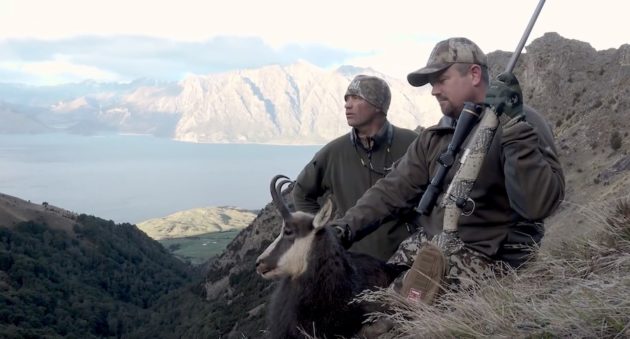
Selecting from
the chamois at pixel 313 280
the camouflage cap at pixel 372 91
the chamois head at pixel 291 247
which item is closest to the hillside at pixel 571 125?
the camouflage cap at pixel 372 91

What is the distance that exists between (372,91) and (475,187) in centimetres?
292

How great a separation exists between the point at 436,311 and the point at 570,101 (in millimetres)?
44995

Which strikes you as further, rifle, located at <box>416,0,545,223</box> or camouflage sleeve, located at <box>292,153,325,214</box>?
camouflage sleeve, located at <box>292,153,325,214</box>

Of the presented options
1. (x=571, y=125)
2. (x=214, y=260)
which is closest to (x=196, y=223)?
(x=214, y=260)

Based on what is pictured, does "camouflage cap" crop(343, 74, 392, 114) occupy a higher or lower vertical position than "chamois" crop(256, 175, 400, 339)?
higher

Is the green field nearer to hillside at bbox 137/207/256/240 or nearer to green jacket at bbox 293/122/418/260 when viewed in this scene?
hillside at bbox 137/207/256/240

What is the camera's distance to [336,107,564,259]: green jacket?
A: 13.2 ft

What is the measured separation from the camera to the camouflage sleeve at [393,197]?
5.03 meters

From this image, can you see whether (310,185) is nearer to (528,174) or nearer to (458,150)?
(458,150)

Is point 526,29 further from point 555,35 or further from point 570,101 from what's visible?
point 555,35

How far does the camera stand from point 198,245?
153625mm

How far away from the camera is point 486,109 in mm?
4246

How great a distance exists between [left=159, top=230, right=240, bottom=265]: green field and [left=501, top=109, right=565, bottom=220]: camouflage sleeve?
131 m

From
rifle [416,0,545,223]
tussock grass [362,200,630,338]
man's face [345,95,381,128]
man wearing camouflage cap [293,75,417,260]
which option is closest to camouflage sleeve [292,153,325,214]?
man wearing camouflage cap [293,75,417,260]
